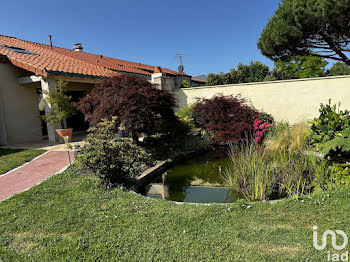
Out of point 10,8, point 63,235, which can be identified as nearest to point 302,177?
point 63,235

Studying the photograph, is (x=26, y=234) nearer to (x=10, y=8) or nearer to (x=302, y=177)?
(x=302, y=177)

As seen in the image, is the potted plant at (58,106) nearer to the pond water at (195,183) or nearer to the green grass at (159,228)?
the pond water at (195,183)

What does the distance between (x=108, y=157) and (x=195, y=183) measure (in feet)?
7.50

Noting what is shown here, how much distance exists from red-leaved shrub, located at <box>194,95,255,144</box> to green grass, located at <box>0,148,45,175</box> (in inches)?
253

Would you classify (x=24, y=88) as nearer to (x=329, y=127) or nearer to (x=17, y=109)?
(x=17, y=109)

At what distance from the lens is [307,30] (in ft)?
30.7

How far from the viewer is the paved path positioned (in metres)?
4.91

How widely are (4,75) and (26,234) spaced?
386 inches

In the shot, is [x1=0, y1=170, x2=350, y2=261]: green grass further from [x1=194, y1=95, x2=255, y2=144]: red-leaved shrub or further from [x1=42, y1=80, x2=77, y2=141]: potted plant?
[x1=42, y1=80, x2=77, y2=141]: potted plant

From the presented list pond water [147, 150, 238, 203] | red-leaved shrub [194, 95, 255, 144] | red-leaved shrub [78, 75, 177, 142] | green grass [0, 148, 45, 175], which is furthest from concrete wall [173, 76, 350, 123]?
green grass [0, 148, 45, 175]

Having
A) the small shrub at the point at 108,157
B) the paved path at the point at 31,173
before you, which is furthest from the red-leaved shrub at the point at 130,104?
the paved path at the point at 31,173

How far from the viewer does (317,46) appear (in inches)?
419

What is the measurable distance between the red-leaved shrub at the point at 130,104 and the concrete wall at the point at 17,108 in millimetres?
5192

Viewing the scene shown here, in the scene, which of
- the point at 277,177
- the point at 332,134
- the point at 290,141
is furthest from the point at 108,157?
the point at 290,141
